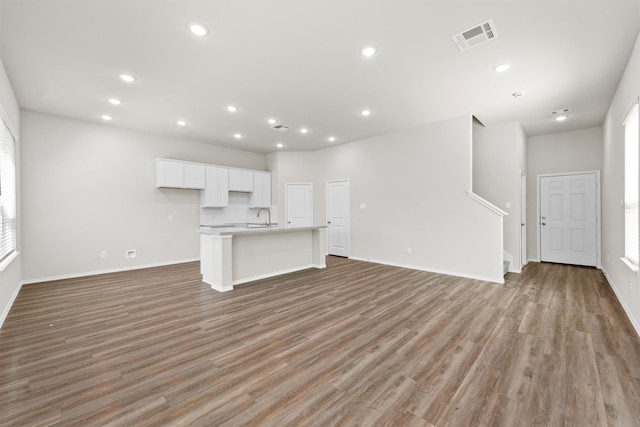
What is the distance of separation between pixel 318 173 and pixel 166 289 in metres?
4.72

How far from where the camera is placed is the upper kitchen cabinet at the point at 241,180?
282 inches

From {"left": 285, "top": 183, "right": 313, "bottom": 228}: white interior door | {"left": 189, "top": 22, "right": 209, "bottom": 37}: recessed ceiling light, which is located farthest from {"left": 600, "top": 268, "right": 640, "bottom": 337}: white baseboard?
{"left": 285, "top": 183, "right": 313, "bottom": 228}: white interior door

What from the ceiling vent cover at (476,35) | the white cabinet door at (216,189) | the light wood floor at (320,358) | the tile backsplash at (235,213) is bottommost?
the light wood floor at (320,358)

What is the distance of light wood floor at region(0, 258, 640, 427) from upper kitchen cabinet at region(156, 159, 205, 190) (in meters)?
2.68

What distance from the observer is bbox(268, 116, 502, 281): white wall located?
16.6ft

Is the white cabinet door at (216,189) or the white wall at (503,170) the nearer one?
the white wall at (503,170)

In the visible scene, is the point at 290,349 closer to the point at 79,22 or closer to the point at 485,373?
the point at 485,373

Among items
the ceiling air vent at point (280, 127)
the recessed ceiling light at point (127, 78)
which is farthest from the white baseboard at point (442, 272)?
the recessed ceiling light at point (127, 78)

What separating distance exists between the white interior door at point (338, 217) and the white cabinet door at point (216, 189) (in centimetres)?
264

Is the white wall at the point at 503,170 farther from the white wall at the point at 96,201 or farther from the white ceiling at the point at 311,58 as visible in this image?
the white wall at the point at 96,201

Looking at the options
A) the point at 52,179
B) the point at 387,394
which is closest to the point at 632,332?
the point at 387,394

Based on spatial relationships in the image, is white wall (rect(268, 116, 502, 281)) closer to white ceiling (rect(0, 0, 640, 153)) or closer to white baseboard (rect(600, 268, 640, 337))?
white ceiling (rect(0, 0, 640, 153))

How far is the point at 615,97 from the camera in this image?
4.07m

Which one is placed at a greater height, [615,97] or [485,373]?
[615,97]
